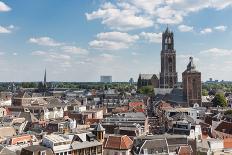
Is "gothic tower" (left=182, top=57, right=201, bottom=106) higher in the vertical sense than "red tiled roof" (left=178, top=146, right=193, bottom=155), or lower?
higher

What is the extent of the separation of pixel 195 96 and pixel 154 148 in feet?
383

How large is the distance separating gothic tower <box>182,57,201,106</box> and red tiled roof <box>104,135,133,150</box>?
114109 mm

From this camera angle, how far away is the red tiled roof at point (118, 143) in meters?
71.1

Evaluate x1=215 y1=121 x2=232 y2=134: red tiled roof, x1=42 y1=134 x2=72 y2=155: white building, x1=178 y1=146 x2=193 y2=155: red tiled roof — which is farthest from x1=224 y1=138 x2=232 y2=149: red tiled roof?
x1=42 y1=134 x2=72 y2=155: white building

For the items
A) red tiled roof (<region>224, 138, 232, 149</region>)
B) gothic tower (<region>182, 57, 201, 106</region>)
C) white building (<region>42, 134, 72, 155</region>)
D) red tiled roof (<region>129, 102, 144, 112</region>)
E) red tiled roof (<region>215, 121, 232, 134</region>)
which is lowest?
red tiled roof (<region>224, 138, 232, 149</region>)

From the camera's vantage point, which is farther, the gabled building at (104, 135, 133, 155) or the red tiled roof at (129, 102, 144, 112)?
the red tiled roof at (129, 102, 144, 112)

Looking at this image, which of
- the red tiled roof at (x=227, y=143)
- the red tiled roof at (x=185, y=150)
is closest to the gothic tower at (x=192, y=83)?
the red tiled roof at (x=227, y=143)

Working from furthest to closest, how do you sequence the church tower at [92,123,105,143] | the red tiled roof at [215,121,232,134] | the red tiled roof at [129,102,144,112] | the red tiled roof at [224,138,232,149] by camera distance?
the red tiled roof at [129,102,144,112]
the red tiled roof at [215,121,232,134]
the red tiled roof at [224,138,232,149]
the church tower at [92,123,105,143]

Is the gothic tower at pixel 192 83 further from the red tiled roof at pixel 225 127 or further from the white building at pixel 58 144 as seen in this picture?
the white building at pixel 58 144

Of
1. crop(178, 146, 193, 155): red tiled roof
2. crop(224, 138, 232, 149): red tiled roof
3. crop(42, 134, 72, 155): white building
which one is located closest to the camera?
crop(42, 134, 72, 155): white building

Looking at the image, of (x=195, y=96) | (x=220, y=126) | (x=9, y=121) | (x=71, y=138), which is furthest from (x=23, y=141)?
(x=195, y=96)

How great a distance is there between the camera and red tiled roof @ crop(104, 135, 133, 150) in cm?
7112

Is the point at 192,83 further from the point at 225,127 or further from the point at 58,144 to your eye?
the point at 58,144

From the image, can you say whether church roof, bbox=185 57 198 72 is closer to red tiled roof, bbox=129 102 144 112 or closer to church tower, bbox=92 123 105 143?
red tiled roof, bbox=129 102 144 112
